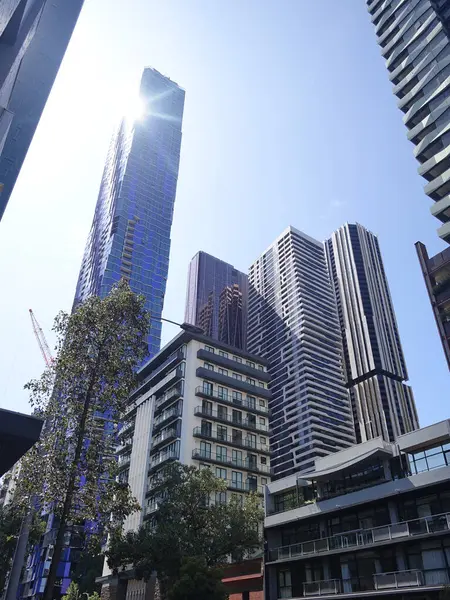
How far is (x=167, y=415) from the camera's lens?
6044cm

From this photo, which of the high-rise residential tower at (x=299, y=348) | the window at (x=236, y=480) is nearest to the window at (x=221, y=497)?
the window at (x=236, y=480)

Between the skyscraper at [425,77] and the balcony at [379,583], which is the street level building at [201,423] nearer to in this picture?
the balcony at [379,583]

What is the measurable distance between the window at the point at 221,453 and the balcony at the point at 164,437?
531 centimetres

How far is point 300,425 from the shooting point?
131500 millimetres

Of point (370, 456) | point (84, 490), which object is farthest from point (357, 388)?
point (84, 490)

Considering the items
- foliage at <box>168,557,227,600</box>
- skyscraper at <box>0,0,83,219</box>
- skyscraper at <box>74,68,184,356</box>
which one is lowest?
foliage at <box>168,557,227,600</box>

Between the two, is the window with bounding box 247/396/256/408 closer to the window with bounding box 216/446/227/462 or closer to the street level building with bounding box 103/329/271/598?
the street level building with bounding box 103/329/271/598

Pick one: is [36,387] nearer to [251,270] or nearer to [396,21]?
[396,21]

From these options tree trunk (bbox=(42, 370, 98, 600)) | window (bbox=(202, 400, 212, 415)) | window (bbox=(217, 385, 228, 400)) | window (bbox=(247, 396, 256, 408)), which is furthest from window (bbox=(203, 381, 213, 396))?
tree trunk (bbox=(42, 370, 98, 600))

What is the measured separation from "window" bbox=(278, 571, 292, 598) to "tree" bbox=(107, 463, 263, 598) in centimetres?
288

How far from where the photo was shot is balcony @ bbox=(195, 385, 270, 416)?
6044cm

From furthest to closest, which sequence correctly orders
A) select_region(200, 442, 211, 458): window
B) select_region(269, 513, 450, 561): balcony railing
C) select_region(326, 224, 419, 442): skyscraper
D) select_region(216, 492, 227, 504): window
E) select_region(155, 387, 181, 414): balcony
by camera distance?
select_region(326, 224, 419, 442): skyscraper
select_region(155, 387, 181, 414): balcony
select_region(200, 442, 211, 458): window
select_region(216, 492, 227, 504): window
select_region(269, 513, 450, 561): balcony railing

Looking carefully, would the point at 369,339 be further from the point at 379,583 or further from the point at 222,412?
the point at 379,583

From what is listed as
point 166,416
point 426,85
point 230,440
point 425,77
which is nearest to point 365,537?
point 230,440
